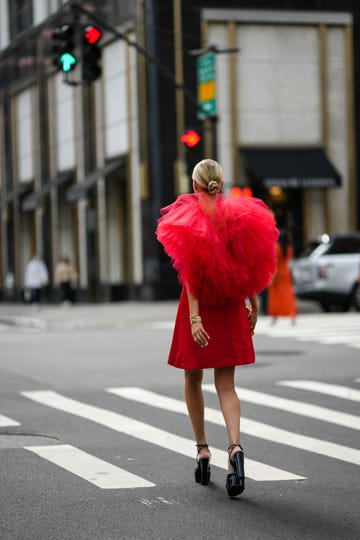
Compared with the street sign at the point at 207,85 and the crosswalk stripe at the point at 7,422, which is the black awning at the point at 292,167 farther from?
the crosswalk stripe at the point at 7,422

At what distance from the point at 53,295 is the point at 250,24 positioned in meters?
12.9

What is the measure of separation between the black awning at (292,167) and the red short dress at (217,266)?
83.4 feet

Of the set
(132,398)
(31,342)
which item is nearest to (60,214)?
(31,342)

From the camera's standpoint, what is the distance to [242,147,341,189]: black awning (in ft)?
107

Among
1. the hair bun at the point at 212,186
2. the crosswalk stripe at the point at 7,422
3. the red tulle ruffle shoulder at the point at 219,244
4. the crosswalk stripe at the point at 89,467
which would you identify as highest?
the hair bun at the point at 212,186

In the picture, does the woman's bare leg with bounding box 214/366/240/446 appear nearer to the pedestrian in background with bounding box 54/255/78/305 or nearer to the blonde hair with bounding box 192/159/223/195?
the blonde hair with bounding box 192/159/223/195

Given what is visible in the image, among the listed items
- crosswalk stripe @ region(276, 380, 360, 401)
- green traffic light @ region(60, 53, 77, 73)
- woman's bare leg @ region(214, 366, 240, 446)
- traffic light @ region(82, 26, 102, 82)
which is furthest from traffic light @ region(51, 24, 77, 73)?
woman's bare leg @ region(214, 366, 240, 446)

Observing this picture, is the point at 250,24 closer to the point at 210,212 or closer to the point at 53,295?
the point at 53,295

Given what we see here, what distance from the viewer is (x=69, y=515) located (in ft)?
20.4

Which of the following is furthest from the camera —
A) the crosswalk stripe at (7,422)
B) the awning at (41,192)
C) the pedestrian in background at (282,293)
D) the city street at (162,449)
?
the awning at (41,192)

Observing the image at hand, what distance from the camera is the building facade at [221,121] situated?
1288 inches

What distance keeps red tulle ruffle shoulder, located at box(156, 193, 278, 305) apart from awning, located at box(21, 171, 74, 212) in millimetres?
32459

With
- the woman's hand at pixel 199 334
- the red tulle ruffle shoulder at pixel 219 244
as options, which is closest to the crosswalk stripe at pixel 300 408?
the red tulle ruffle shoulder at pixel 219 244

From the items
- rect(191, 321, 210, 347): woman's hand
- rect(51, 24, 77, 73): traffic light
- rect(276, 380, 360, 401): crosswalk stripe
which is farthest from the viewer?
rect(51, 24, 77, 73): traffic light
